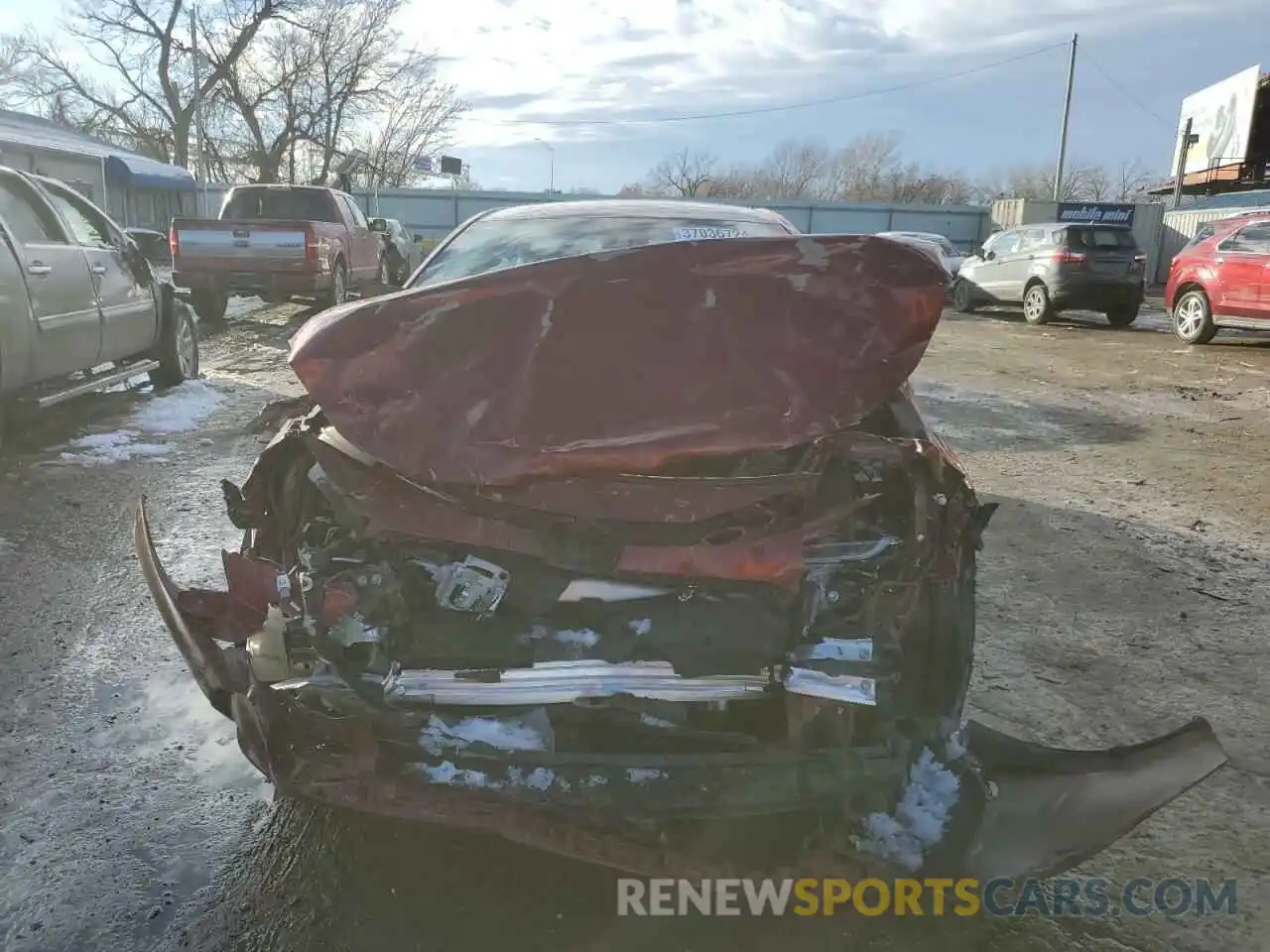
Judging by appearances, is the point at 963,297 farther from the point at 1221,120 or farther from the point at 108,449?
the point at 1221,120

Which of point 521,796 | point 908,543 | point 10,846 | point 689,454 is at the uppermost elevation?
point 689,454

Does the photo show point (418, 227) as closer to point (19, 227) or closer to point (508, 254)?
point (19, 227)

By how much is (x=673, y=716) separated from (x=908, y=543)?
719 mm

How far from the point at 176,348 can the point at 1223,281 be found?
43.0ft

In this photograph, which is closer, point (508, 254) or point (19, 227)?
point (508, 254)

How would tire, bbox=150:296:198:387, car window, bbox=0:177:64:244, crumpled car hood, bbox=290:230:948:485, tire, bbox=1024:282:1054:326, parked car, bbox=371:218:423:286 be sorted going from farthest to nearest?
tire, bbox=1024:282:1054:326 → parked car, bbox=371:218:423:286 → tire, bbox=150:296:198:387 → car window, bbox=0:177:64:244 → crumpled car hood, bbox=290:230:948:485

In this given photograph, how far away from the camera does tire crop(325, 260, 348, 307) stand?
13130mm

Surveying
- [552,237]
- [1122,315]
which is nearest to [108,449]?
[552,237]

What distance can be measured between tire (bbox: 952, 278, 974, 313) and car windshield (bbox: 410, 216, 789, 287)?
53.4ft

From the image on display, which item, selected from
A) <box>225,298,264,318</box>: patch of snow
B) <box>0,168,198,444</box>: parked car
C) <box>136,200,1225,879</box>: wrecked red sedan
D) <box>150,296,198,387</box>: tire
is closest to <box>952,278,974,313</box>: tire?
<box>225,298,264,318</box>: patch of snow

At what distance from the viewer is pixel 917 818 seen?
2348 millimetres

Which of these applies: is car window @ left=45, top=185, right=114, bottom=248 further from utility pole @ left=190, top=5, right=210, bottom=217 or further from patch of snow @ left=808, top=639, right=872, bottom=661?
utility pole @ left=190, top=5, right=210, bottom=217

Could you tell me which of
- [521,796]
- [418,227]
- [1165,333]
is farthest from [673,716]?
[418,227]

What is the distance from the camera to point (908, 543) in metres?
2.35
